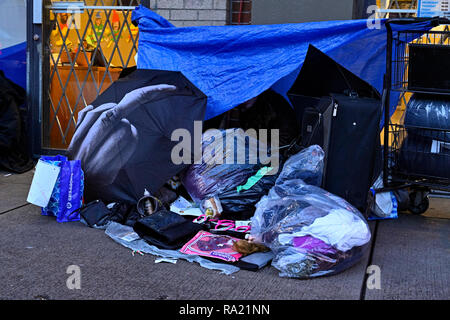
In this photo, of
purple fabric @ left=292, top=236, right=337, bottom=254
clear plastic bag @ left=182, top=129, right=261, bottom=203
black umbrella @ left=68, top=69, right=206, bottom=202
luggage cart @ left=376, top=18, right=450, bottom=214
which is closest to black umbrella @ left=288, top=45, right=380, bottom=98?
luggage cart @ left=376, top=18, right=450, bottom=214

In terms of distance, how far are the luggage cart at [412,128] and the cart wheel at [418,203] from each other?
0.43 feet

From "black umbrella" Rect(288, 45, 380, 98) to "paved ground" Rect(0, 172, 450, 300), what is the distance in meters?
1.22

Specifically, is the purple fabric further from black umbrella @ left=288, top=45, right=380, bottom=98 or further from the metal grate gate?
the metal grate gate

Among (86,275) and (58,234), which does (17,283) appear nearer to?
(86,275)

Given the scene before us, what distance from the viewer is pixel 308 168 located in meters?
4.11

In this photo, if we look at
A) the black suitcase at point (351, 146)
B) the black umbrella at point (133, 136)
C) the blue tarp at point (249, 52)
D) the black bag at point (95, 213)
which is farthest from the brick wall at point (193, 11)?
the black bag at point (95, 213)

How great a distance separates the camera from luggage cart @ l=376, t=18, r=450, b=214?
Result: 395cm

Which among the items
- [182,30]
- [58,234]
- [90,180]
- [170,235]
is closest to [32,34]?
[182,30]

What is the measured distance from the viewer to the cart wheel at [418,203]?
4.70m

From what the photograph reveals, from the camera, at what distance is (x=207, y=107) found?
4777 millimetres

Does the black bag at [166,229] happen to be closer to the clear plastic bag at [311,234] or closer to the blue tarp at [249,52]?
the clear plastic bag at [311,234]

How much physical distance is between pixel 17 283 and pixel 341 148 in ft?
8.03
